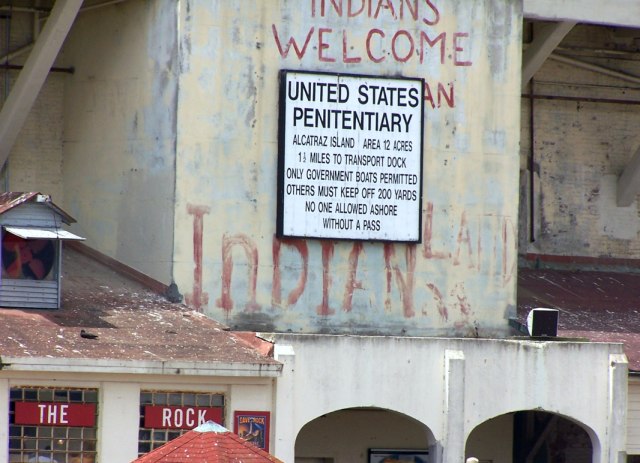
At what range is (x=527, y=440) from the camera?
32.3 meters

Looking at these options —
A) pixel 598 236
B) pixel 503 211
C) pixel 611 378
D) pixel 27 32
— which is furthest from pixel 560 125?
pixel 27 32

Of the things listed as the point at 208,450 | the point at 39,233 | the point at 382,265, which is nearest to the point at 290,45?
the point at 382,265

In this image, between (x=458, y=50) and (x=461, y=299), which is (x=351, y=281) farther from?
(x=458, y=50)

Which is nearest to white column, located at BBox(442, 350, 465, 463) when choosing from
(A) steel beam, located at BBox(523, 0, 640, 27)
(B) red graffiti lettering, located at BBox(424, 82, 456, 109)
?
(B) red graffiti lettering, located at BBox(424, 82, 456, 109)

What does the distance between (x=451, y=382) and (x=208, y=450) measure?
346 inches

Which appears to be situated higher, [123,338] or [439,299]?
[439,299]

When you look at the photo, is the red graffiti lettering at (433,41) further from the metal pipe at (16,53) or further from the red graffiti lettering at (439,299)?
the metal pipe at (16,53)

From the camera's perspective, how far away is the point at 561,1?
3053cm

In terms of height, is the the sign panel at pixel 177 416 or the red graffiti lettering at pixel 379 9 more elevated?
the red graffiti lettering at pixel 379 9

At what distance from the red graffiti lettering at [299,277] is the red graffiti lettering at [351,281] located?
0.71 metres

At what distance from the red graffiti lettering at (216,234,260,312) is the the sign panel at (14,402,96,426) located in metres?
3.42

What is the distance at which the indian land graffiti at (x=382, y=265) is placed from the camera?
2784 cm

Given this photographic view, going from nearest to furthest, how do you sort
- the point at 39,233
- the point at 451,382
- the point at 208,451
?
the point at 208,451 → the point at 39,233 → the point at 451,382

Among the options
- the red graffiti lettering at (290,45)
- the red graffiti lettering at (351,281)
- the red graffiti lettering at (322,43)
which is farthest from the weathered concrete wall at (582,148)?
the red graffiti lettering at (290,45)
